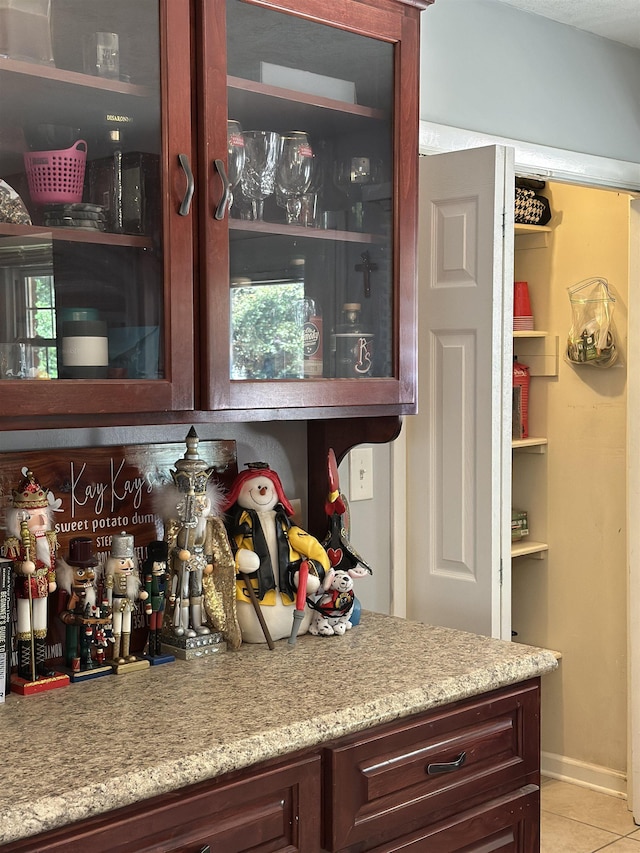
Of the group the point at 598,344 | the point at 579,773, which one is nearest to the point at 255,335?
the point at 598,344

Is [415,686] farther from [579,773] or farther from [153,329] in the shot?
[579,773]

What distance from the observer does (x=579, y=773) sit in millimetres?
3652

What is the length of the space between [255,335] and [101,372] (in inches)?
12.6

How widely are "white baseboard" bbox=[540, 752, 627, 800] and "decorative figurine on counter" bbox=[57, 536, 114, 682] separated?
218cm

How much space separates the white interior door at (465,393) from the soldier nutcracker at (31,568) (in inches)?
41.7

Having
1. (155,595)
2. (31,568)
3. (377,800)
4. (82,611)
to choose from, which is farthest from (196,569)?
(377,800)

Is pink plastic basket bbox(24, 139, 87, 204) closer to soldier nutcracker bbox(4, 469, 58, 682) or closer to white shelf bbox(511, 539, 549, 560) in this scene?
soldier nutcracker bbox(4, 469, 58, 682)

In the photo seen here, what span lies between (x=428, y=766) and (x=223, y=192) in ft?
3.41

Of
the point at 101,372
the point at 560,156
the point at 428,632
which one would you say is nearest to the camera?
the point at 101,372

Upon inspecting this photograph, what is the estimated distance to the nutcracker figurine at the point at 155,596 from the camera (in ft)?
6.12

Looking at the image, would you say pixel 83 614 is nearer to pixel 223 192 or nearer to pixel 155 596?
pixel 155 596

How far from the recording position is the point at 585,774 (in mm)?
3633

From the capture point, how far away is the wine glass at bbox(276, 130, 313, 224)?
1.88 m

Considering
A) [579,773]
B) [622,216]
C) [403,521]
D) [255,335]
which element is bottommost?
[579,773]
